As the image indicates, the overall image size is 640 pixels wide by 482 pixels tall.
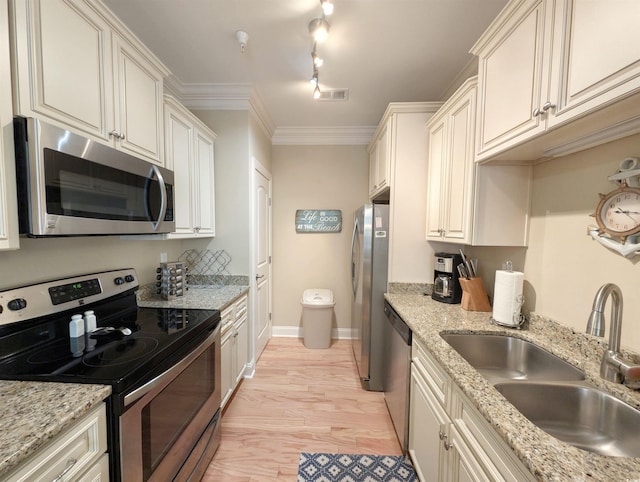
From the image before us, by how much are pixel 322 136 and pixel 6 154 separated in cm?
290

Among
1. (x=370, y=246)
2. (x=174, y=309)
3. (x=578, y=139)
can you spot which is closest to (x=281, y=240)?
(x=370, y=246)

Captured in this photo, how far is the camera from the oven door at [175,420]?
961mm

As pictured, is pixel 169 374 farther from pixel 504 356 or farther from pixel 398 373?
pixel 504 356

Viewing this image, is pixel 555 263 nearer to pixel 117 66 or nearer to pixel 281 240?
pixel 117 66

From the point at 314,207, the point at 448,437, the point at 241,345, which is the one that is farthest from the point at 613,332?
Answer: the point at 314,207

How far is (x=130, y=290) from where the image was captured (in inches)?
68.2

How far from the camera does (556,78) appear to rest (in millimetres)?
958

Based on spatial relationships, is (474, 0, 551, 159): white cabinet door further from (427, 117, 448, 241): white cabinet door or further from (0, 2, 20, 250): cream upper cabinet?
(0, 2, 20, 250): cream upper cabinet

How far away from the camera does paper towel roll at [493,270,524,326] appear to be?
1429mm

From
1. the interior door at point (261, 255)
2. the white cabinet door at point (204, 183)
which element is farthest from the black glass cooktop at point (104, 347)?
the interior door at point (261, 255)

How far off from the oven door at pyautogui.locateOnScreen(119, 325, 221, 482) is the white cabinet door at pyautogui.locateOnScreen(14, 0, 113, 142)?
1148 millimetres

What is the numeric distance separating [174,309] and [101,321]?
14.6 inches

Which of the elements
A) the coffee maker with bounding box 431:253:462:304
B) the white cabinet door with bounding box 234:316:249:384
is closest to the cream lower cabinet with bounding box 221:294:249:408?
the white cabinet door with bounding box 234:316:249:384

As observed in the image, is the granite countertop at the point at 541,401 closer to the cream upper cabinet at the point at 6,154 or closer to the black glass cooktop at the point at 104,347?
the black glass cooktop at the point at 104,347
